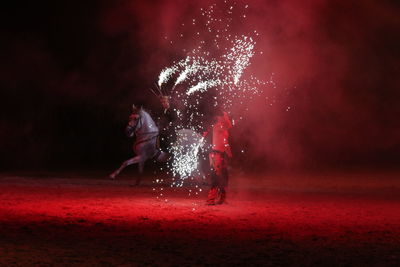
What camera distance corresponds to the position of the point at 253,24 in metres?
22.5

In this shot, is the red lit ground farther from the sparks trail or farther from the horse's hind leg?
the sparks trail

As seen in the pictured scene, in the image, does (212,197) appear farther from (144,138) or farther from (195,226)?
(144,138)

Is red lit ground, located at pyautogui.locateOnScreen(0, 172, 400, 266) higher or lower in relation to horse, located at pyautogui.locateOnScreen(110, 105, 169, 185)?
lower

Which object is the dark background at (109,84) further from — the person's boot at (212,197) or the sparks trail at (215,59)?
the person's boot at (212,197)

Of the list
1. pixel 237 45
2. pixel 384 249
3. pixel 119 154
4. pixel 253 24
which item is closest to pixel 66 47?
pixel 119 154

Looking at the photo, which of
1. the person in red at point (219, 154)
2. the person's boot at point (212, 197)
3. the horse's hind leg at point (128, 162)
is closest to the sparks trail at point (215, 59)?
the horse's hind leg at point (128, 162)

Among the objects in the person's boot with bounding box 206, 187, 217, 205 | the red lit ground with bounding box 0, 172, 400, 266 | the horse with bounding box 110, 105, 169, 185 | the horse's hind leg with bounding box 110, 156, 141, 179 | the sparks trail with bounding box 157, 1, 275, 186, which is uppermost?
the sparks trail with bounding box 157, 1, 275, 186

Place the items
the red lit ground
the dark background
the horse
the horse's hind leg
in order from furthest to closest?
1. the dark background
2. the horse
3. the horse's hind leg
4. the red lit ground

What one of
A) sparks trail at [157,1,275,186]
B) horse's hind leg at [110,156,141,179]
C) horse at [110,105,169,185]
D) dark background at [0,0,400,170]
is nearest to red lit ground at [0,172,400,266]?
horse's hind leg at [110,156,141,179]

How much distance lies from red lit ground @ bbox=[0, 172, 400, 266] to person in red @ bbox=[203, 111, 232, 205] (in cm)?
48

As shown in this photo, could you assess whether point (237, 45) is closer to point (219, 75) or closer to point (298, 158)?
point (219, 75)

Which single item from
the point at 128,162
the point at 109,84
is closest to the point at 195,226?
the point at 128,162

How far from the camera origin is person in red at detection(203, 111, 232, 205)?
15156 mm

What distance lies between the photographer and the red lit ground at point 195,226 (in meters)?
8.63
